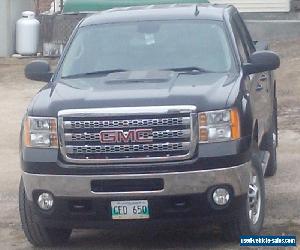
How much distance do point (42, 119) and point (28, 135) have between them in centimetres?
20

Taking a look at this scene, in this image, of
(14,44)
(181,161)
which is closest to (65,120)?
(181,161)

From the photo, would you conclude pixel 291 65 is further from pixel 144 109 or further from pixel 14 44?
pixel 144 109

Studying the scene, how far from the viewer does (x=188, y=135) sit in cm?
794

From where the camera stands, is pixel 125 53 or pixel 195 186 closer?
pixel 195 186

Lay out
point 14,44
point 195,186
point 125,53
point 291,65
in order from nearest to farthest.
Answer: point 195,186
point 125,53
point 291,65
point 14,44

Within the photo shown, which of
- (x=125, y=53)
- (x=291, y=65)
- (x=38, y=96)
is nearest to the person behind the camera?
(x=38, y=96)

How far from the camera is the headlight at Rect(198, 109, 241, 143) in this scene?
794 centimetres

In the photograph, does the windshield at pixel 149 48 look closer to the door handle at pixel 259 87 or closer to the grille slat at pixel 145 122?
the door handle at pixel 259 87

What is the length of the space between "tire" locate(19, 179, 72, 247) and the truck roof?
6.33 feet

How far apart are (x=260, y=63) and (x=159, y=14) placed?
3.83 feet

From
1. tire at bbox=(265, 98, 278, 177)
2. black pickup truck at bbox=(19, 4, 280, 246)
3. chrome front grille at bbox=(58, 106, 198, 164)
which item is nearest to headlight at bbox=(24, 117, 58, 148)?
black pickup truck at bbox=(19, 4, 280, 246)

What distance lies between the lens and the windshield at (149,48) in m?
9.16

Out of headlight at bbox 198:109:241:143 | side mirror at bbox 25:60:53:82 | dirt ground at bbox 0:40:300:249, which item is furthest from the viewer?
side mirror at bbox 25:60:53:82

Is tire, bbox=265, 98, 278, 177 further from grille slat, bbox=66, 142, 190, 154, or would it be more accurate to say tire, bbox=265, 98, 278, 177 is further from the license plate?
the license plate
